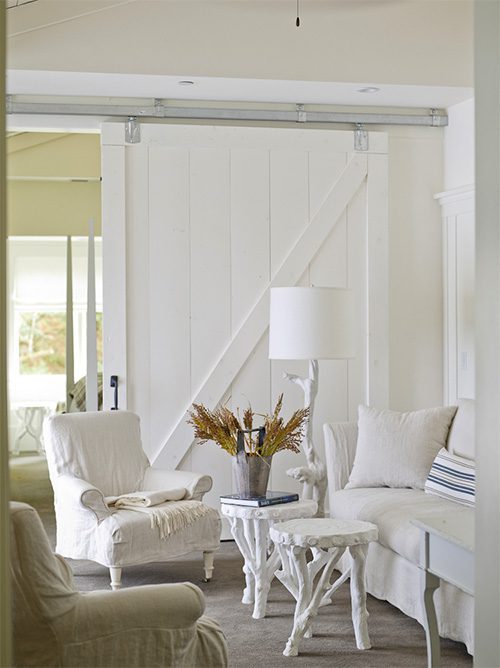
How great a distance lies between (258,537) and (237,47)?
2.78 m

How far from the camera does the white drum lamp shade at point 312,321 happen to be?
16.5ft

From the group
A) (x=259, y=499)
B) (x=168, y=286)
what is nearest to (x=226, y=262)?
(x=168, y=286)

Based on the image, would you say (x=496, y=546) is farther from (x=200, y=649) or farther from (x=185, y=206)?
(x=185, y=206)

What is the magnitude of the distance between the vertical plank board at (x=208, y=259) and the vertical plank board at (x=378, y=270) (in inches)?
37.3

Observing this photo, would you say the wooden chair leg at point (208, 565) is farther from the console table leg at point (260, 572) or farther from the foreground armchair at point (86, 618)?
the foreground armchair at point (86, 618)

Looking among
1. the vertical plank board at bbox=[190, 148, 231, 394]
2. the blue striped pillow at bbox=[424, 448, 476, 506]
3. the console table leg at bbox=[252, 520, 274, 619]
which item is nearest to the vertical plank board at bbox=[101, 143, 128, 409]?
the vertical plank board at bbox=[190, 148, 231, 394]

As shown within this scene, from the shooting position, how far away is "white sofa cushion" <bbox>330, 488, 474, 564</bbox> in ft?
14.0

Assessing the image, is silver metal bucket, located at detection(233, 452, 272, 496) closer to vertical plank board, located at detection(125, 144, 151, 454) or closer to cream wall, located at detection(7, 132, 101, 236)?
vertical plank board, located at detection(125, 144, 151, 454)

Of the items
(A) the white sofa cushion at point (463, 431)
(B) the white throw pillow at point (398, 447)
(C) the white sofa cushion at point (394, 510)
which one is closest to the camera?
(C) the white sofa cushion at point (394, 510)

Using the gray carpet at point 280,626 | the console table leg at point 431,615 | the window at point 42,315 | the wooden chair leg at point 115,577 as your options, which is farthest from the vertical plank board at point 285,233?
the window at point 42,315

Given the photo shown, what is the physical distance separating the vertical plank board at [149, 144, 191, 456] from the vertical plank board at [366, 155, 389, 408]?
1.21 metres

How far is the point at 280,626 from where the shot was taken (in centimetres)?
429

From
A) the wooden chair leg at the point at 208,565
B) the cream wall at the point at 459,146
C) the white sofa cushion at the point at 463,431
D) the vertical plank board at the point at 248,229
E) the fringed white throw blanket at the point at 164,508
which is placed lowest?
the wooden chair leg at the point at 208,565

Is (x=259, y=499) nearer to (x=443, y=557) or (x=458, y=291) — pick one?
(x=443, y=557)
